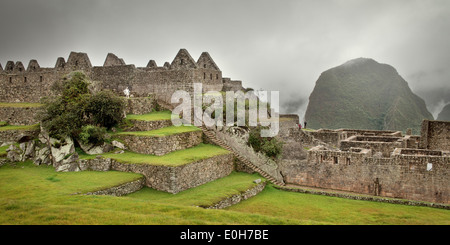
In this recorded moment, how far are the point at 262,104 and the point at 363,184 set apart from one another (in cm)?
1210

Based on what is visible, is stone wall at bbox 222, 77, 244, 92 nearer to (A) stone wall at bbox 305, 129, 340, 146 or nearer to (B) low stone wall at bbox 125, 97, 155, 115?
(B) low stone wall at bbox 125, 97, 155, 115

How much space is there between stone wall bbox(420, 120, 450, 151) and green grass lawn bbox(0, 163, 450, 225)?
1112 cm

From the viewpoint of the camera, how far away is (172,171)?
1571cm

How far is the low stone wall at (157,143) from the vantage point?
60.5 ft

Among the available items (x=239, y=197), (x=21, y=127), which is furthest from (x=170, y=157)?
(x=21, y=127)

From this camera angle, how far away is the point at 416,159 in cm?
1748

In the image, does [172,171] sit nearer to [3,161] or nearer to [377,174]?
[3,161]

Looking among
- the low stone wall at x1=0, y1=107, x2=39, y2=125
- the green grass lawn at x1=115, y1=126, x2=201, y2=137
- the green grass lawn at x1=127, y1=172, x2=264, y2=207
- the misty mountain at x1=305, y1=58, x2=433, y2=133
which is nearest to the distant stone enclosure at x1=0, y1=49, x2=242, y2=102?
the low stone wall at x1=0, y1=107, x2=39, y2=125

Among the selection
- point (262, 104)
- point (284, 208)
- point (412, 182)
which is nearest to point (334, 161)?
point (412, 182)

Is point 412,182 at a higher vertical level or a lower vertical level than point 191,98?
lower

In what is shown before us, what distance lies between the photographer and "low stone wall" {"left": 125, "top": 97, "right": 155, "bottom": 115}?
76.7 feet

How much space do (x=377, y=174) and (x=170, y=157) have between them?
11.4 metres
